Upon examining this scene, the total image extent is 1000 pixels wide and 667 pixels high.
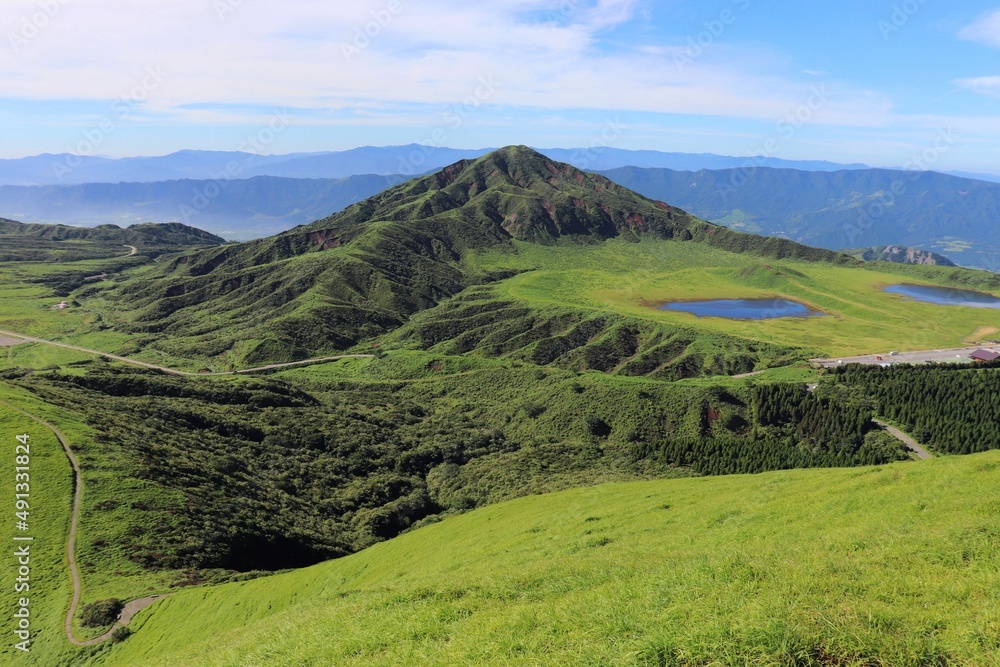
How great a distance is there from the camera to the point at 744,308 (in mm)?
169125

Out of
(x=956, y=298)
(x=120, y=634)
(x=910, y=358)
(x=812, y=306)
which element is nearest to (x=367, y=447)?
(x=120, y=634)

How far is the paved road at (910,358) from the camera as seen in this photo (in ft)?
354

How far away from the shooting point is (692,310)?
540 ft

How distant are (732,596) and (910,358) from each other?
13353 centimetres

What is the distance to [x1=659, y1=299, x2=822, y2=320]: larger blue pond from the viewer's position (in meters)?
159

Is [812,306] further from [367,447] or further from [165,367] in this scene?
[165,367]

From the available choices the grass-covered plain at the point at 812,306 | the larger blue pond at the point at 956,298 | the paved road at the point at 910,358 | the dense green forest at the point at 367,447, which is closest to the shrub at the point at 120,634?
the dense green forest at the point at 367,447

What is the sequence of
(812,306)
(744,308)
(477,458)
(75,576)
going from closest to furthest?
1. (75,576)
2. (477,458)
3. (744,308)
4. (812,306)

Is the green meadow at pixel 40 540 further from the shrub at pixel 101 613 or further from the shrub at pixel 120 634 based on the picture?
the shrub at pixel 120 634

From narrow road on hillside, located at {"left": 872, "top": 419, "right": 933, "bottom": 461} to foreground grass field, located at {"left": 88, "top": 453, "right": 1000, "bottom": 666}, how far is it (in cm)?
5699

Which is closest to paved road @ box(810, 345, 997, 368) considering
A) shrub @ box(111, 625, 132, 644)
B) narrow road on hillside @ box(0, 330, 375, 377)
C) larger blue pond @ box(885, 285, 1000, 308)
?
larger blue pond @ box(885, 285, 1000, 308)

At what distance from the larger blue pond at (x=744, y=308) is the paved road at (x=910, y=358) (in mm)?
42527

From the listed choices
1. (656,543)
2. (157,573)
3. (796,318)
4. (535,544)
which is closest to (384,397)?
(157,573)

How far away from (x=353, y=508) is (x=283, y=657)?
56.2 meters
